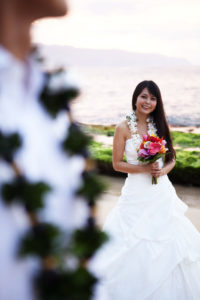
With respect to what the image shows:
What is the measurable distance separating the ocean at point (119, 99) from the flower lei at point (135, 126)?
0.31 ft

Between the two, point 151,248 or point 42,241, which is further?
point 151,248

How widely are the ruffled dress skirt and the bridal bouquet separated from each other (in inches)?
12.6

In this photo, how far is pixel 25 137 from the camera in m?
0.56

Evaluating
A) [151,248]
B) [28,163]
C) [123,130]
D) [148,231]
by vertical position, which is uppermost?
[28,163]

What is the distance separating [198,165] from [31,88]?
6340mm

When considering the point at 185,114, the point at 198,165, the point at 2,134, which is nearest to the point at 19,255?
the point at 2,134

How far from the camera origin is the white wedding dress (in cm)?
292

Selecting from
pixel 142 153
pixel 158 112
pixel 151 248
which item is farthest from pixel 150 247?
pixel 158 112

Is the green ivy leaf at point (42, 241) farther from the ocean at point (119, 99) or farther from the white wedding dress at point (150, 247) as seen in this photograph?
the white wedding dress at point (150, 247)

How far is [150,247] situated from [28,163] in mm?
2713

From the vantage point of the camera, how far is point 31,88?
0.59 meters

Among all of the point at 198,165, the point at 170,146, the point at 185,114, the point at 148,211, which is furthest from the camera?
the point at 185,114

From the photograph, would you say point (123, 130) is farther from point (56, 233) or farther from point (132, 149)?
point (56, 233)

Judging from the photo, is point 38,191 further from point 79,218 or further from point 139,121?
point 139,121
